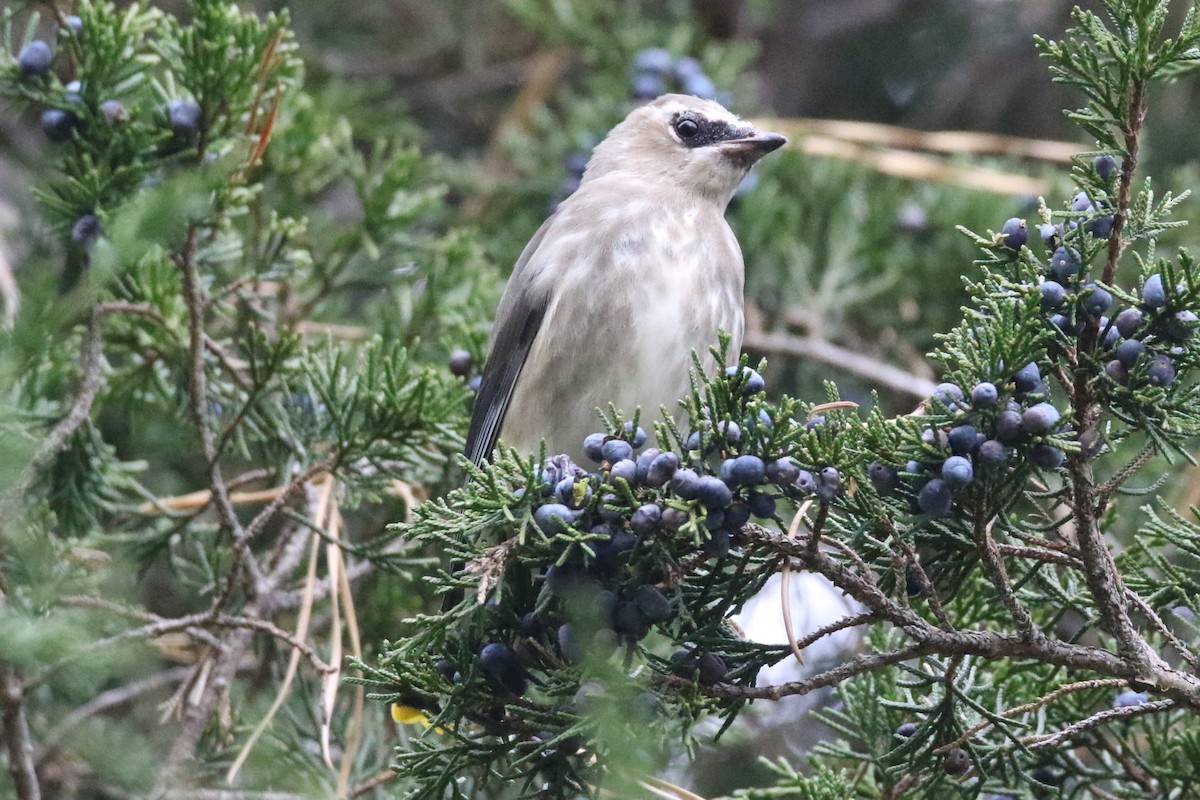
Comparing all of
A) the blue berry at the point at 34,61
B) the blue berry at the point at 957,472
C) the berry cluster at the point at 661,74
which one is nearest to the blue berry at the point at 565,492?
the blue berry at the point at 957,472

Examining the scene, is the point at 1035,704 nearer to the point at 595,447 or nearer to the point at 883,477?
the point at 883,477

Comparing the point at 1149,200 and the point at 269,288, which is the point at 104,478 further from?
the point at 1149,200

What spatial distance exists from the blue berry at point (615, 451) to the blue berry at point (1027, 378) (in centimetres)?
66

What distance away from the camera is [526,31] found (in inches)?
258

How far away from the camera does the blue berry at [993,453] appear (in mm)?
2117

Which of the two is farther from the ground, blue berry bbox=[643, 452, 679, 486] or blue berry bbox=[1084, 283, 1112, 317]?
blue berry bbox=[1084, 283, 1112, 317]

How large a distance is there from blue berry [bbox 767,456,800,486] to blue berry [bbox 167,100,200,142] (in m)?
1.81

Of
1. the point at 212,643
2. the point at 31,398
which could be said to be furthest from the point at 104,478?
the point at 212,643

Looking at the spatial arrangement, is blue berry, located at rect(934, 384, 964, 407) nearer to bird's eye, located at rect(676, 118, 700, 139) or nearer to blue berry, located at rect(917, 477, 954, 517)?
blue berry, located at rect(917, 477, 954, 517)

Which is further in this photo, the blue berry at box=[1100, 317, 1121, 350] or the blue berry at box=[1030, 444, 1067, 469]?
the blue berry at box=[1100, 317, 1121, 350]

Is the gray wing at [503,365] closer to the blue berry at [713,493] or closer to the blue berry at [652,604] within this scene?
the blue berry at [652,604]

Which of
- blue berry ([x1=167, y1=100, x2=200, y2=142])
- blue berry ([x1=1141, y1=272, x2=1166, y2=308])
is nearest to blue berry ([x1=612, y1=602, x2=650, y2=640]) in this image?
blue berry ([x1=1141, y1=272, x2=1166, y2=308])

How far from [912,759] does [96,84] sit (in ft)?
7.69

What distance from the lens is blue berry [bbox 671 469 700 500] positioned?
223 centimetres
